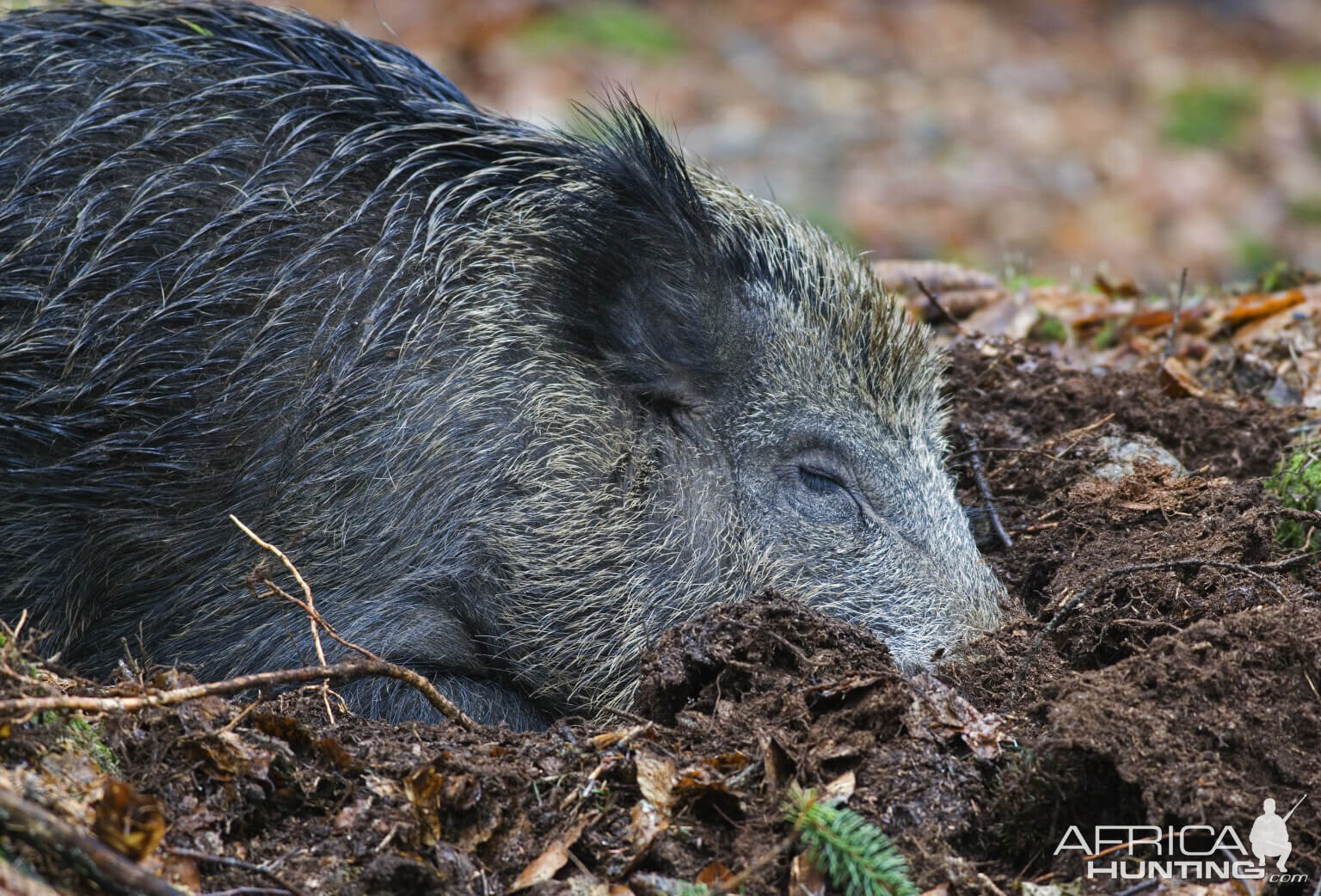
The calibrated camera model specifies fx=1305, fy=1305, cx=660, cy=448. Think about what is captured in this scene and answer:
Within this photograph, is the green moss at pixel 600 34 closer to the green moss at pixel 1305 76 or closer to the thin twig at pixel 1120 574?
the green moss at pixel 1305 76

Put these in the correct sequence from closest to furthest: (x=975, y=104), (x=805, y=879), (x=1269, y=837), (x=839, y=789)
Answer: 1. (x=805, y=879)
2. (x=1269, y=837)
3. (x=839, y=789)
4. (x=975, y=104)

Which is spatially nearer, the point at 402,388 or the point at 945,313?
the point at 402,388

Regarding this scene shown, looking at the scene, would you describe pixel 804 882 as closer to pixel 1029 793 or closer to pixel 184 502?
pixel 1029 793

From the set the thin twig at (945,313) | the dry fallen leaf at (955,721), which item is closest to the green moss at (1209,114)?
the thin twig at (945,313)

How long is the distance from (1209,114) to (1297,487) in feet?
→ 41.9

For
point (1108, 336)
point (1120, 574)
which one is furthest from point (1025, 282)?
point (1120, 574)

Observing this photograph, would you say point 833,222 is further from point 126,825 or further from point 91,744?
point 126,825

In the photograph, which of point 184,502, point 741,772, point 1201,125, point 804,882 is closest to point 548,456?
point 184,502

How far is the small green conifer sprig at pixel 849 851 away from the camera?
272cm

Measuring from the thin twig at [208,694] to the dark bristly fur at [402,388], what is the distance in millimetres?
931

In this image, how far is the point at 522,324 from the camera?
4.48m

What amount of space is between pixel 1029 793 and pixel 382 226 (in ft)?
9.16

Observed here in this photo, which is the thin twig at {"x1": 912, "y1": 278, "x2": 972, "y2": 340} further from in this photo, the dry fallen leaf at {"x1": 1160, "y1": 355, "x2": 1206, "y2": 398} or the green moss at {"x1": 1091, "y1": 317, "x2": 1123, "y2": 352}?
the dry fallen leaf at {"x1": 1160, "y1": 355, "x2": 1206, "y2": 398}

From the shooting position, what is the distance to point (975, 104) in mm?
16375
